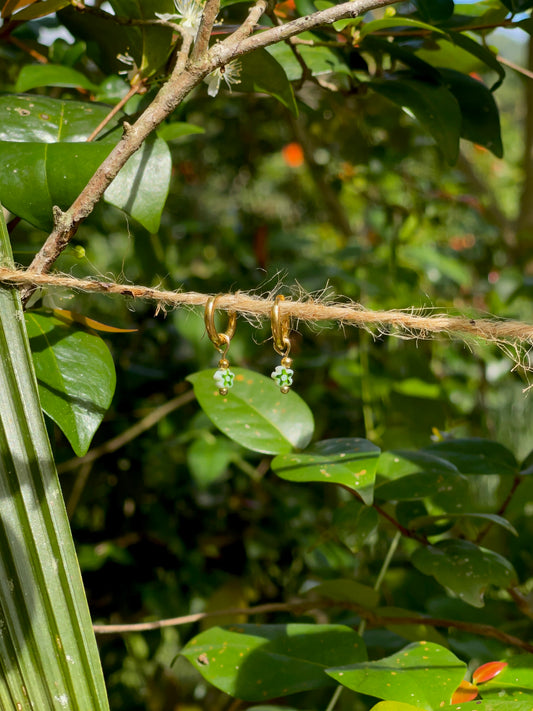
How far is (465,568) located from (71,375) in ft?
0.89

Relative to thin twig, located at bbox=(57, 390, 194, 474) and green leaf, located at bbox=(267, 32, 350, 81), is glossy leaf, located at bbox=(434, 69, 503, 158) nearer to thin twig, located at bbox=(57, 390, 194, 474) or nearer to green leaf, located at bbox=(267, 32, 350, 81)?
green leaf, located at bbox=(267, 32, 350, 81)

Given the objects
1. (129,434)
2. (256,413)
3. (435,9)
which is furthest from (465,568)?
(129,434)

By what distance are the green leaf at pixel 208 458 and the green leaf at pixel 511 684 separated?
0.45 m

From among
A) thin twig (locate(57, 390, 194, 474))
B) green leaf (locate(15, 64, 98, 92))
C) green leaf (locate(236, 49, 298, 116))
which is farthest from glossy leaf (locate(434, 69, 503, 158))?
thin twig (locate(57, 390, 194, 474))

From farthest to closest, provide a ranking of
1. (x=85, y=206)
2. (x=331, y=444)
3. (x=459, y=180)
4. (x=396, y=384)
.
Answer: (x=459, y=180) → (x=396, y=384) → (x=331, y=444) → (x=85, y=206)

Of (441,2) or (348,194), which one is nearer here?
(441,2)

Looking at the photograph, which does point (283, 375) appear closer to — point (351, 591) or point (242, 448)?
point (351, 591)

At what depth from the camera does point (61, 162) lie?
34 centimetres

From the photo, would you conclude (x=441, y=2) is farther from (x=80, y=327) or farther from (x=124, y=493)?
(x=124, y=493)

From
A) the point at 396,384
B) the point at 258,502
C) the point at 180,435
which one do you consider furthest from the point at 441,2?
the point at 258,502

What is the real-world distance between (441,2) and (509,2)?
0.04m

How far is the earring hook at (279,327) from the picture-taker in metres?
0.29

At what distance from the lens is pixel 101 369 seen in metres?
0.36

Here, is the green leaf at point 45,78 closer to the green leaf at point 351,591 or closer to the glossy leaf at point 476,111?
the glossy leaf at point 476,111
